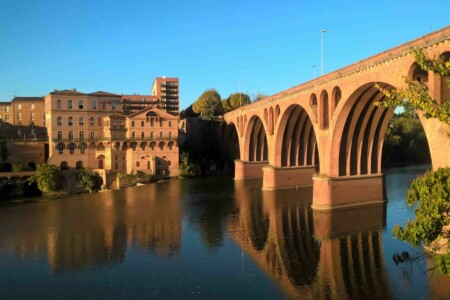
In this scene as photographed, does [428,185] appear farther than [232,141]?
No

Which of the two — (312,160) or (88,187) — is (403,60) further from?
(88,187)

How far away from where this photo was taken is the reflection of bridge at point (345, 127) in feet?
85.2

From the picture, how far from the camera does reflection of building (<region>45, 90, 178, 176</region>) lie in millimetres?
66000

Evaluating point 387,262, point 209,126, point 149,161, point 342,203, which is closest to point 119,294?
point 387,262

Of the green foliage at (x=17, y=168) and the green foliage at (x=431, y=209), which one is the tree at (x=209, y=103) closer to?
the green foliage at (x=17, y=168)

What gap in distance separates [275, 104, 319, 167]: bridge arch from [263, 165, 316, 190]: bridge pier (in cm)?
104

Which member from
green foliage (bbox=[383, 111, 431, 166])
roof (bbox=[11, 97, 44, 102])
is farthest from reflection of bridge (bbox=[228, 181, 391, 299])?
roof (bbox=[11, 97, 44, 102])

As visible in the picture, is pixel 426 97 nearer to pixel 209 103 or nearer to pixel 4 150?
pixel 4 150

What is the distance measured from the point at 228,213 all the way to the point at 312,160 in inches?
814

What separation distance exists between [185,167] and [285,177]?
23907 millimetres

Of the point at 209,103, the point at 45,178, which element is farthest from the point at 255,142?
the point at 45,178

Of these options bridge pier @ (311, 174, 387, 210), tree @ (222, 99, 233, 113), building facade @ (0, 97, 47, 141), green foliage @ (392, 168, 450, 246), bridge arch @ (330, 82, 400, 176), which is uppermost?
tree @ (222, 99, 233, 113)

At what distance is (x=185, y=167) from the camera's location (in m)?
72.0

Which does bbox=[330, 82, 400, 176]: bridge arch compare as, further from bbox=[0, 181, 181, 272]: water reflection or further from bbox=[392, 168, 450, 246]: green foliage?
bbox=[392, 168, 450, 246]: green foliage
